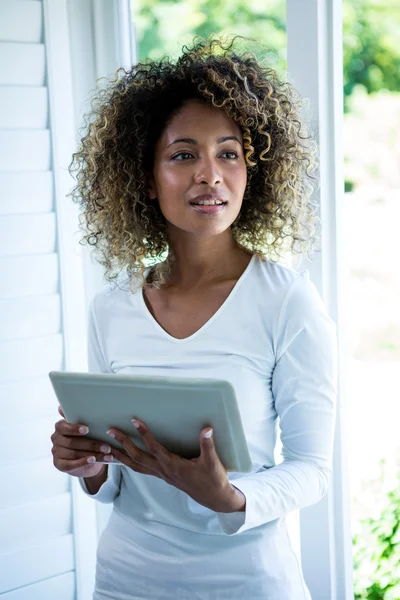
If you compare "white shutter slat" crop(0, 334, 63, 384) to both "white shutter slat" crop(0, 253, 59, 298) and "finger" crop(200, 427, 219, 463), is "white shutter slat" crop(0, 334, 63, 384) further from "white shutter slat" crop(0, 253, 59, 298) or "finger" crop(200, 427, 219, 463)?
"finger" crop(200, 427, 219, 463)

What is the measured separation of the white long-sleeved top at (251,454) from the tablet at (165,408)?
119 mm

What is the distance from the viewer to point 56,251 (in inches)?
85.0

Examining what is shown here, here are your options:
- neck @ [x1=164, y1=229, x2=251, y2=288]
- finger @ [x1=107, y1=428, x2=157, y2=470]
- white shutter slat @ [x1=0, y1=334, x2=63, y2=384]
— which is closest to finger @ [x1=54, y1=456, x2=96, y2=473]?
finger @ [x1=107, y1=428, x2=157, y2=470]

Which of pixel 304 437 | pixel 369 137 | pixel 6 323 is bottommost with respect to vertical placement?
pixel 304 437

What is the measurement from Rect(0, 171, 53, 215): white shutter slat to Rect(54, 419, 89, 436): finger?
89 cm

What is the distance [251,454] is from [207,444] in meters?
0.23

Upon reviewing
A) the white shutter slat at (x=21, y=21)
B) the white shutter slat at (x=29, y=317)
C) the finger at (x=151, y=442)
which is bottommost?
the finger at (x=151, y=442)

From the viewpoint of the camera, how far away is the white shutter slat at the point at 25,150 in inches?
80.0

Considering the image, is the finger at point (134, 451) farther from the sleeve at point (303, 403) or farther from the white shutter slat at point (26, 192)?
the white shutter slat at point (26, 192)

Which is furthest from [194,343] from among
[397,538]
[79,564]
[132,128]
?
[79,564]

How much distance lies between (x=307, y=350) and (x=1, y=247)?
1.04 metres

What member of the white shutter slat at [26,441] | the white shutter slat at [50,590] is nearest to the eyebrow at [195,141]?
the white shutter slat at [26,441]

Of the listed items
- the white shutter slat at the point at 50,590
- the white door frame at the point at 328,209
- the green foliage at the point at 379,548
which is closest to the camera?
the white door frame at the point at 328,209

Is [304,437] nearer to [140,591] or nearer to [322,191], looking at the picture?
[140,591]
